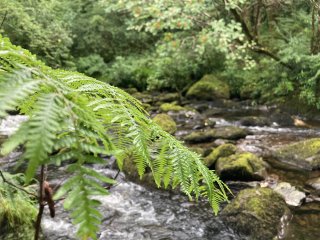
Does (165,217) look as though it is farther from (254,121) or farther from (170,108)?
(170,108)

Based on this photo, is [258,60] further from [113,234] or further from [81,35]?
[113,234]

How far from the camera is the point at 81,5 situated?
70.0ft

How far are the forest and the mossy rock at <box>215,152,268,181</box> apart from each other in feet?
0.08

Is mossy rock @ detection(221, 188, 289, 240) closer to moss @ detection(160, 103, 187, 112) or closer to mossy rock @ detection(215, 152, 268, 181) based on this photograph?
mossy rock @ detection(215, 152, 268, 181)

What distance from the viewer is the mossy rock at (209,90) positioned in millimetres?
14281

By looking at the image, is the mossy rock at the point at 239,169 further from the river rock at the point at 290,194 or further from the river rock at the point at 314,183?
the river rock at the point at 314,183

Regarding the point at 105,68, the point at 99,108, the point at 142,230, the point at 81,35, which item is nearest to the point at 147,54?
the point at 105,68

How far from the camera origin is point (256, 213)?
4930 mm

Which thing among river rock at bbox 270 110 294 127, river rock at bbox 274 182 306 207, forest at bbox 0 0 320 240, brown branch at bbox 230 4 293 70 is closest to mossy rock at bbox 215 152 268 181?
forest at bbox 0 0 320 240

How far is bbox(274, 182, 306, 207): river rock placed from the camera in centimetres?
564

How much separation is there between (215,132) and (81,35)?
1337 centimetres

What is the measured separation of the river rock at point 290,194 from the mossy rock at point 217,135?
2973 mm

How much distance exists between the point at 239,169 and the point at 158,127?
18.0ft

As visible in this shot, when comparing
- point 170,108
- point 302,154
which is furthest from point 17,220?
point 170,108
